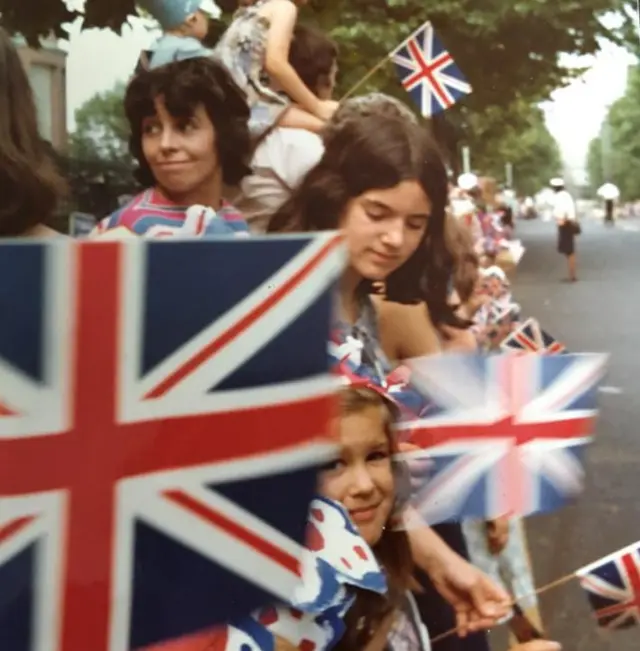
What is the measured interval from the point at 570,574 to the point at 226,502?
401mm

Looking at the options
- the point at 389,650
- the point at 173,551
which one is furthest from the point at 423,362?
the point at 173,551

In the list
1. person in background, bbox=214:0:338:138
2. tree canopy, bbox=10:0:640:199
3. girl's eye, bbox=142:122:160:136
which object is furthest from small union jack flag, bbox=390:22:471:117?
girl's eye, bbox=142:122:160:136

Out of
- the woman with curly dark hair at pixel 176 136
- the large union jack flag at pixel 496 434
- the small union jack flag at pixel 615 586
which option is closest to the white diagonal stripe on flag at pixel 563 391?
the large union jack flag at pixel 496 434

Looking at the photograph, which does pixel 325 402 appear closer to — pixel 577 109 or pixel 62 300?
pixel 62 300

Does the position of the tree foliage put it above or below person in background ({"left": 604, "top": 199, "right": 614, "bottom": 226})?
above

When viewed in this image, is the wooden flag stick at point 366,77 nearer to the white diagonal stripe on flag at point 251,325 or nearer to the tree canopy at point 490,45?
the tree canopy at point 490,45

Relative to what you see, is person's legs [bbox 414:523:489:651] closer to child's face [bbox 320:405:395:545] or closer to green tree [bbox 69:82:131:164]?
child's face [bbox 320:405:395:545]

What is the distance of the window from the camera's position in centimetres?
48

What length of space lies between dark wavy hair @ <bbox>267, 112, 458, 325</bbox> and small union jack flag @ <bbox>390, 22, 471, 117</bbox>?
0.23 feet

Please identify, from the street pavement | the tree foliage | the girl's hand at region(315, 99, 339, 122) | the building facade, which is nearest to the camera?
the building facade

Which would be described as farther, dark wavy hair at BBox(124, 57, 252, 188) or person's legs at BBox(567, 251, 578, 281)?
person's legs at BBox(567, 251, 578, 281)

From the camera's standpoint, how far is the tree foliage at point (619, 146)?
0.83 meters

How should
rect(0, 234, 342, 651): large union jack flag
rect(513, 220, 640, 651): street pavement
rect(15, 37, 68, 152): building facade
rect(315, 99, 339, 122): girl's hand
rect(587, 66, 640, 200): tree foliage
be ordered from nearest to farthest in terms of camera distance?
1. rect(0, 234, 342, 651): large union jack flag
2. rect(15, 37, 68, 152): building facade
3. rect(315, 99, 339, 122): girl's hand
4. rect(513, 220, 640, 651): street pavement
5. rect(587, 66, 640, 200): tree foliage

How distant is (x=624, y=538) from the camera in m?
0.75
